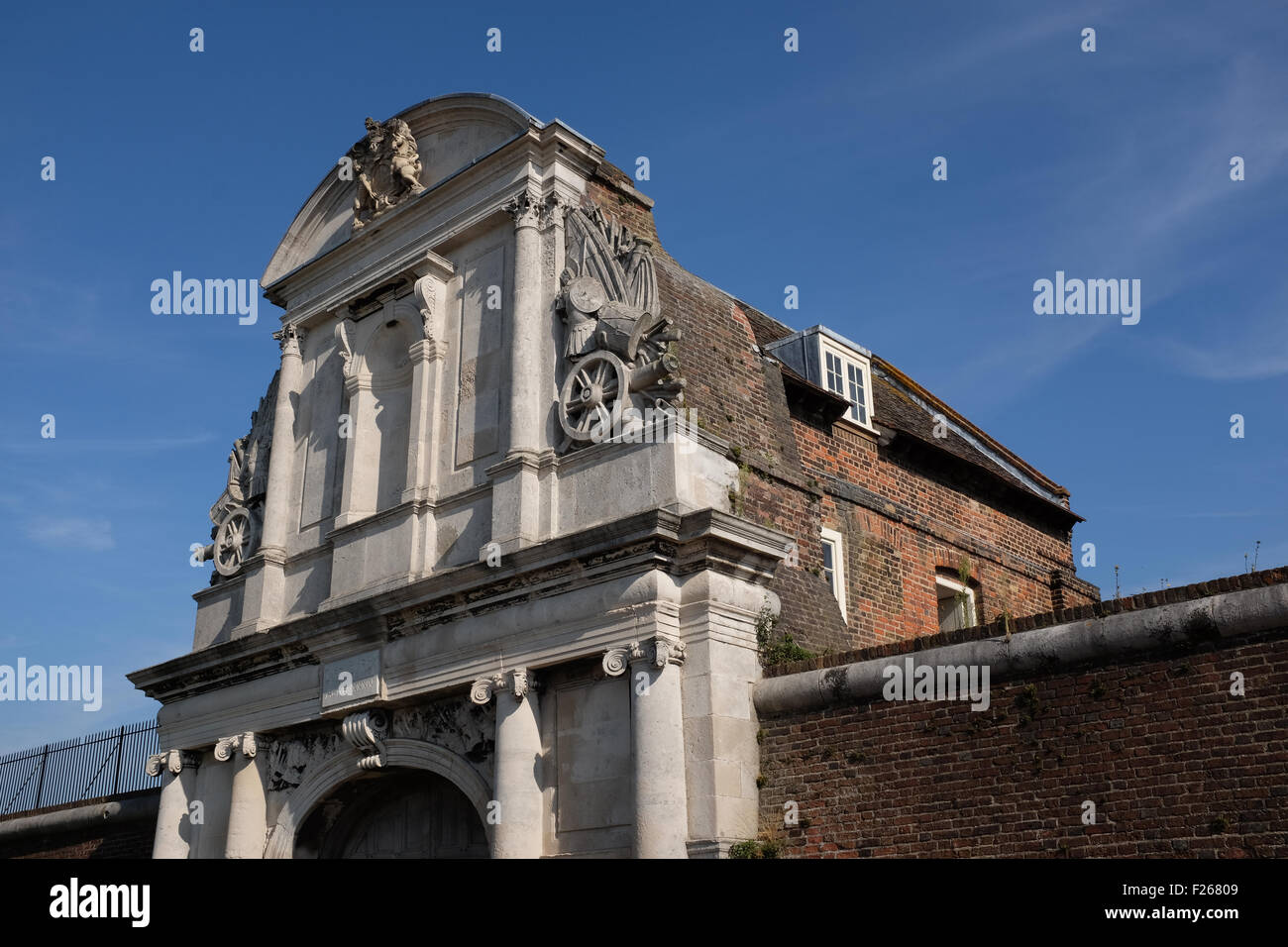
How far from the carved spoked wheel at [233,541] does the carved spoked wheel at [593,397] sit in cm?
677

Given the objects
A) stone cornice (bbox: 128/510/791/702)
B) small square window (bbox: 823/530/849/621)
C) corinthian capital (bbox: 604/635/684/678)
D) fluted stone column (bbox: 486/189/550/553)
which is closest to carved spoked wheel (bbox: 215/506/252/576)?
stone cornice (bbox: 128/510/791/702)

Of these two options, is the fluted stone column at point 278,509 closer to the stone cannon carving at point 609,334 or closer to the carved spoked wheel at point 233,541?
the carved spoked wheel at point 233,541

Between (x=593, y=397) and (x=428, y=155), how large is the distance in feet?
19.2

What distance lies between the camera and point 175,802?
17547 mm

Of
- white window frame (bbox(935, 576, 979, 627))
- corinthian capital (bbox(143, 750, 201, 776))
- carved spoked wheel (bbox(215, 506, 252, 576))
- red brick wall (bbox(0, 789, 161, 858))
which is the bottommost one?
red brick wall (bbox(0, 789, 161, 858))

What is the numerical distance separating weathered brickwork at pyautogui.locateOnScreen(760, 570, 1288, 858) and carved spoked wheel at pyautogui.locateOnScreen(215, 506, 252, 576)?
9.70 m

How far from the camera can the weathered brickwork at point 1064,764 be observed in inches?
373

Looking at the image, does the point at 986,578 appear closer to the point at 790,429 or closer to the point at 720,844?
the point at 790,429

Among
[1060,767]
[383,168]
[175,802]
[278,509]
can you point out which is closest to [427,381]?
[278,509]

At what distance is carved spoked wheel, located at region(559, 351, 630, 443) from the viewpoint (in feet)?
46.0

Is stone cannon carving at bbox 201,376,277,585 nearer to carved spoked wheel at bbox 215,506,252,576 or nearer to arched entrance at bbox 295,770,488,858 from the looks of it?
carved spoked wheel at bbox 215,506,252,576

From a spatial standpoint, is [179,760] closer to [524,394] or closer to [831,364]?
[524,394]
